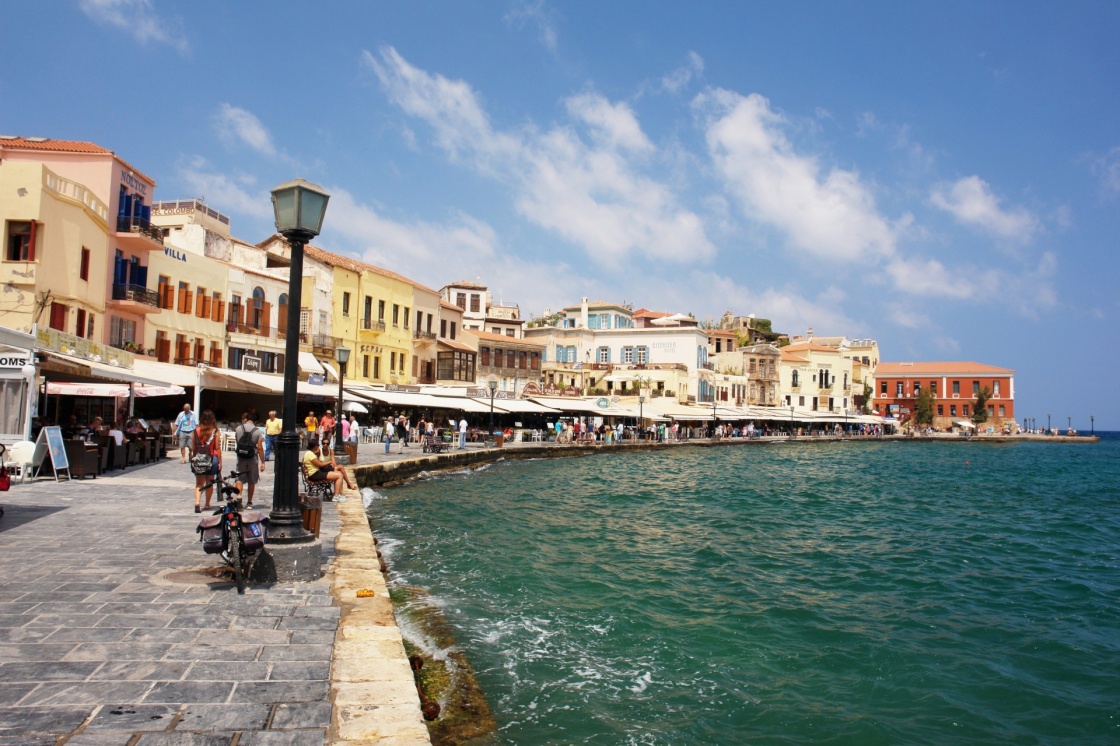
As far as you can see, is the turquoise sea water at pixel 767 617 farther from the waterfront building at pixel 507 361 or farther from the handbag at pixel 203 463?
the waterfront building at pixel 507 361

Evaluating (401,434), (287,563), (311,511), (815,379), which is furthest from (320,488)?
(815,379)

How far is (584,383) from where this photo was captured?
60.2 m

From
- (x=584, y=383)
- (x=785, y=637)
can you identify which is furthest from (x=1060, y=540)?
(x=584, y=383)

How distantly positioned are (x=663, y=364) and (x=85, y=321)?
45327 millimetres

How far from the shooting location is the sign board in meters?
12.5

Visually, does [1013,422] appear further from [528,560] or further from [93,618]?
[93,618]

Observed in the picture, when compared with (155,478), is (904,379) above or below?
above

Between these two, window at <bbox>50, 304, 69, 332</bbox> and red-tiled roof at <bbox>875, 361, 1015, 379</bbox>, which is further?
red-tiled roof at <bbox>875, 361, 1015, 379</bbox>

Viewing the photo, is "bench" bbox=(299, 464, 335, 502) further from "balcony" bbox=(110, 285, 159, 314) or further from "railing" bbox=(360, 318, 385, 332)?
"railing" bbox=(360, 318, 385, 332)

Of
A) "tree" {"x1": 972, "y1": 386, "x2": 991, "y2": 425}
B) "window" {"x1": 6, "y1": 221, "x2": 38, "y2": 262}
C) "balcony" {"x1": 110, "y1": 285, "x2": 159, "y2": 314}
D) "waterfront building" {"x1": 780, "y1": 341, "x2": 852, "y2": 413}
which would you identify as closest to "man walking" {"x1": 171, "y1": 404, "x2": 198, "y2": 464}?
Result: "window" {"x1": 6, "y1": 221, "x2": 38, "y2": 262}

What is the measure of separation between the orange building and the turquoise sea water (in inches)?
2931

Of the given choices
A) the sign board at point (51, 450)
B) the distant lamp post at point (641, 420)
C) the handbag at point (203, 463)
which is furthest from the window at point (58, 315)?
the distant lamp post at point (641, 420)

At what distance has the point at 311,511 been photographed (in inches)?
313

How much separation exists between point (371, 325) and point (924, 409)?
69668 mm
